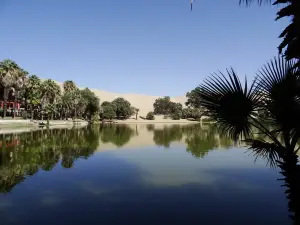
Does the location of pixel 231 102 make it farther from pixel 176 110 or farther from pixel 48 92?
pixel 176 110

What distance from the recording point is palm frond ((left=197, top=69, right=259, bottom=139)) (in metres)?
6.25

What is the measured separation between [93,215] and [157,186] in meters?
5.16

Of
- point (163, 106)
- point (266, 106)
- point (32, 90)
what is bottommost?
point (266, 106)

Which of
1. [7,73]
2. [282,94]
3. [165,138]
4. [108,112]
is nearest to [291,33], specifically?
[282,94]

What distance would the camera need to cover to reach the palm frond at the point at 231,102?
246 inches

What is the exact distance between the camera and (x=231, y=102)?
247 inches

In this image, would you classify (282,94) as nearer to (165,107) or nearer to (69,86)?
(69,86)

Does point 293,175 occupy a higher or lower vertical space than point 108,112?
lower

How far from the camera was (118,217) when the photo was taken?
1005 centimetres

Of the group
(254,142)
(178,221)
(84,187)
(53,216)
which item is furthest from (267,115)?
(84,187)

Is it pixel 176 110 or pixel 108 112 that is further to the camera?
pixel 176 110

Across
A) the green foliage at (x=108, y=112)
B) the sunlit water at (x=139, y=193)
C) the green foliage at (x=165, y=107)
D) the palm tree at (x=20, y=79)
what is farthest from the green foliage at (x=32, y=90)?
the green foliage at (x=165, y=107)

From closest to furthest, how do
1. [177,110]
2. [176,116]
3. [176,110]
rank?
[176,116] → [177,110] → [176,110]

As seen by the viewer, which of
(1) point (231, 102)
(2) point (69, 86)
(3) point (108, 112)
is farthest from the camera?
(3) point (108, 112)
